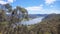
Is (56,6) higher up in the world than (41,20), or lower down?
higher up

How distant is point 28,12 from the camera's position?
9.14 ft

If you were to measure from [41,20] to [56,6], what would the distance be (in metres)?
0.44

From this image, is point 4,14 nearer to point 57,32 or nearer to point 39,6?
point 39,6

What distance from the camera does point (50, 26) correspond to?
2.68 meters

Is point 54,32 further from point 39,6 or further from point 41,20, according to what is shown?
point 39,6

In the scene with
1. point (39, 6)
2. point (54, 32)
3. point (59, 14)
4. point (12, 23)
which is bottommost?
point (54, 32)

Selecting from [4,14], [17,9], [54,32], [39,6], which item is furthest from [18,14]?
[54,32]

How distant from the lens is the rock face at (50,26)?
2668mm

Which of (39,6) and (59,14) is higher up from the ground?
(39,6)

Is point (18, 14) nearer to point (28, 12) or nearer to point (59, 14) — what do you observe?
point (28, 12)

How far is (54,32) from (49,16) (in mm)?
338

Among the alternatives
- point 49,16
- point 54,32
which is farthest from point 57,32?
point 49,16

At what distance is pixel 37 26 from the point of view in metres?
2.71

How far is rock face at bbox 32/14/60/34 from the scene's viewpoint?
2.67 metres
